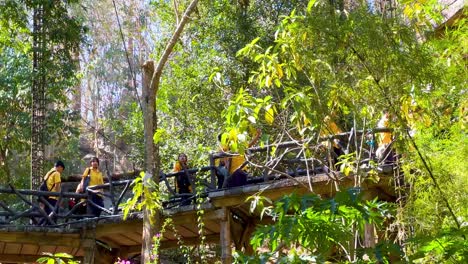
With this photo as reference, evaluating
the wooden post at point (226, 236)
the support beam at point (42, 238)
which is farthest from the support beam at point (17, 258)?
the wooden post at point (226, 236)

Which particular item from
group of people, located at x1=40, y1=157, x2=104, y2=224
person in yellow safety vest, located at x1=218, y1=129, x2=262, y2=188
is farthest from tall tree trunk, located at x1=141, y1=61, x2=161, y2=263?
group of people, located at x1=40, y1=157, x2=104, y2=224

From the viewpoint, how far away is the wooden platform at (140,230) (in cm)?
836

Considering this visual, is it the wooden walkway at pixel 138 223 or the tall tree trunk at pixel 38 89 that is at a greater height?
the tall tree trunk at pixel 38 89

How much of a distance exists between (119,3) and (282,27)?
23292 millimetres

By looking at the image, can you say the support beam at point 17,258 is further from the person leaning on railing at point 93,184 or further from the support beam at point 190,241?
the support beam at point 190,241

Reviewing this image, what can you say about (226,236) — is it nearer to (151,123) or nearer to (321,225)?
(151,123)

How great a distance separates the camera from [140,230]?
31.9 feet

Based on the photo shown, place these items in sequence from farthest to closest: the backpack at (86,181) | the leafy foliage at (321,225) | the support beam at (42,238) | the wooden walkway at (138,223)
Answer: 1. the backpack at (86,181)
2. the support beam at (42,238)
3. the wooden walkway at (138,223)
4. the leafy foliage at (321,225)

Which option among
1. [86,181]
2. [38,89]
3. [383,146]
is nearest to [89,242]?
[86,181]

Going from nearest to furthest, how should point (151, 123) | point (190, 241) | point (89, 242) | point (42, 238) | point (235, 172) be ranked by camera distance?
point (151, 123) → point (235, 172) → point (42, 238) → point (89, 242) → point (190, 241)

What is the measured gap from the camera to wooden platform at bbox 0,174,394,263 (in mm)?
8359

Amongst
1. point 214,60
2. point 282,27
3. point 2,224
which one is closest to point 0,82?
point 214,60

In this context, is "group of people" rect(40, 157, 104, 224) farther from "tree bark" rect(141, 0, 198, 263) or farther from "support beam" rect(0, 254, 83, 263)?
"tree bark" rect(141, 0, 198, 263)

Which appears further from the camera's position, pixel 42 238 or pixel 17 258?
pixel 17 258
